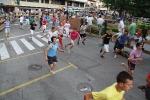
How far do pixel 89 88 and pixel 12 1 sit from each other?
1506 inches

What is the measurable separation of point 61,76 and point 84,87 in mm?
1376

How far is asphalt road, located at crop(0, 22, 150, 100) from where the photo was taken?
553 centimetres

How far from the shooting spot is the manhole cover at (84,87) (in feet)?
19.2

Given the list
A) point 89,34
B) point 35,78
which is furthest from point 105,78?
point 89,34

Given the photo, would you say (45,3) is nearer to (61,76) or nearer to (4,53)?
(4,53)

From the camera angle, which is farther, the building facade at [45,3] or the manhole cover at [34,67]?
the building facade at [45,3]

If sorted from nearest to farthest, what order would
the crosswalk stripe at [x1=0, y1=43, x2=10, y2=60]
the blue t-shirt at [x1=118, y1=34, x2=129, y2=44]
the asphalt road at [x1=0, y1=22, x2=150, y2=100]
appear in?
the asphalt road at [x1=0, y1=22, x2=150, y2=100] < the crosswalk stripe at [x1=0, y1=43, x2=10, y2=60] < the blue t-shirt at [x1=118, y1=34, x2=129, y2=44]

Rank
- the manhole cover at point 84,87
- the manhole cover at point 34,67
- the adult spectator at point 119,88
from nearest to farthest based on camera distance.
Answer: the adult spectator at point 119,88 < the manhole cover at point 84,87 < the manhole cover at point 34,67

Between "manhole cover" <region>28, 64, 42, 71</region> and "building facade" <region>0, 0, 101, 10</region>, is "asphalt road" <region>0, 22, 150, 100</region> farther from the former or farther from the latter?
"building facade" <region>0, 0, 101, 10</region>

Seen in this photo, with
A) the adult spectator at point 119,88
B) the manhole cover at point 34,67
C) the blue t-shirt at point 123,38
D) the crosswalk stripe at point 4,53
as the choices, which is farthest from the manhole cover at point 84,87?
the crosswalk stripe at point 4,53

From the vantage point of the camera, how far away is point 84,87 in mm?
6059

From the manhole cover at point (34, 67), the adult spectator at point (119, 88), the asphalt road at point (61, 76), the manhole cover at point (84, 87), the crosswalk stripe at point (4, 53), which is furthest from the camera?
the crosswalk stripe at point (4, 53)

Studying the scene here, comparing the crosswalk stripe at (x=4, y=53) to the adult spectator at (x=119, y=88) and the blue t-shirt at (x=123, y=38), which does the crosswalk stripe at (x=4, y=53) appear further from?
the adult spectator at (x=119, y=88)

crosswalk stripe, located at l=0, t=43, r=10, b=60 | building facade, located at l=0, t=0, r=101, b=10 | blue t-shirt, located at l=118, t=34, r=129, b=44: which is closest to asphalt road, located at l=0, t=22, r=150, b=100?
crosswalk stripe, located at l=0, t=43, r=10, b=60
